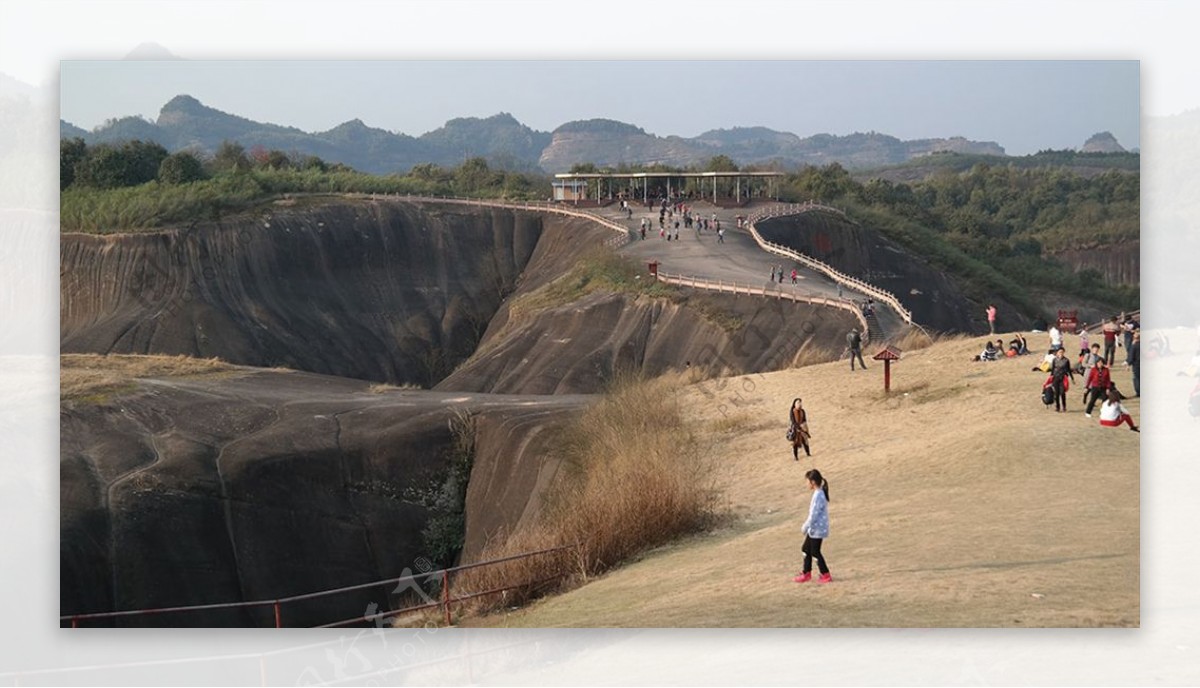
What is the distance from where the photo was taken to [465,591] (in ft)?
75.8

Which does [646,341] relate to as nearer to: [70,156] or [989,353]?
[989,353]

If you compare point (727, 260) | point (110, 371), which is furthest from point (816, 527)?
point (727, 260)

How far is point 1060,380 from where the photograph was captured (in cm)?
2772

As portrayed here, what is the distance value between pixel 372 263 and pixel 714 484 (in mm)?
61507

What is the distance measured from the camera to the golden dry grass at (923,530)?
707 inches

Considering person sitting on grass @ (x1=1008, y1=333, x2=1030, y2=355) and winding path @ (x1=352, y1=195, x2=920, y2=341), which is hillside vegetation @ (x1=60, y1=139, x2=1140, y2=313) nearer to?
winding path @ (x1=352, y1=195, x2=920, y2=341)

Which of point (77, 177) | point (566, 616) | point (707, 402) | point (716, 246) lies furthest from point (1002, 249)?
point (566, 616)

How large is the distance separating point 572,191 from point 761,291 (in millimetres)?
44045

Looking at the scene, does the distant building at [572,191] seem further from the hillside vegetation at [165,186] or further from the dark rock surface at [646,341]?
the dark rock surface at [646,341]

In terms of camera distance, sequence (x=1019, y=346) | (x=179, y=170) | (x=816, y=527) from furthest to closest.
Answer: (x=179, y=170) < (x=1019, y=346) < (x=816, y=527)

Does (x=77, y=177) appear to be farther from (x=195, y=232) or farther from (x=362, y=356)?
(x=362, y=356)

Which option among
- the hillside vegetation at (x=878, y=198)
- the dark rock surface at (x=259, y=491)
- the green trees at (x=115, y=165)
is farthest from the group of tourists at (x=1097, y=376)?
the green trees at (x=115, y=165)

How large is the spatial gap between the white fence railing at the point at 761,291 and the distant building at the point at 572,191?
1318 inches

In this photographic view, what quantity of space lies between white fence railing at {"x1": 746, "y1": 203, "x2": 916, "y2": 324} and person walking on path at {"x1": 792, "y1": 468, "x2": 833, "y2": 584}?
35.4 m
